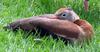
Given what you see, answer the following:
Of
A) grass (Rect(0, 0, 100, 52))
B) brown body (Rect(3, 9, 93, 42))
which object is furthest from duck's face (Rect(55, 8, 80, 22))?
grass (Rect(0, 0, 100, 52))

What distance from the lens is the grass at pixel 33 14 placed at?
4.82 meters

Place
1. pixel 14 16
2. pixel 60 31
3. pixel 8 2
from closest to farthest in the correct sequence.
A: 1. pixel 60 31
2. pixel 14 16
3. pixel 8 2

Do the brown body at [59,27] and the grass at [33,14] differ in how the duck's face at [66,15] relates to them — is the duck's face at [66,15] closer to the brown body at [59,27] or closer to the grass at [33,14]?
the brown body at [59,27]

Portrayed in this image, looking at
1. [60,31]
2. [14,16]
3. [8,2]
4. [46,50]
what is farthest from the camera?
[8,2]

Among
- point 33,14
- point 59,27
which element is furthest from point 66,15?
point 33,14

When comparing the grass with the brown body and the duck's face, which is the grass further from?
the duck's face

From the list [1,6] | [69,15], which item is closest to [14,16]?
[1,6]

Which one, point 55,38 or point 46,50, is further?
point 55,38

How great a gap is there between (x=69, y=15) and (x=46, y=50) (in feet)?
2.61

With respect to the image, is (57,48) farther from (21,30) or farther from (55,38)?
(21,30)

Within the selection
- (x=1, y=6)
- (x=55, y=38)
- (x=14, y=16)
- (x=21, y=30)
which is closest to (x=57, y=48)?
(x=55, y=38)

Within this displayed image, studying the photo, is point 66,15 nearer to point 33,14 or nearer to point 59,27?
point 59,27

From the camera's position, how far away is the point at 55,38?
5117 mm

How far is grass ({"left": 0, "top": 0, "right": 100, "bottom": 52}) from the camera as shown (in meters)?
4.82
